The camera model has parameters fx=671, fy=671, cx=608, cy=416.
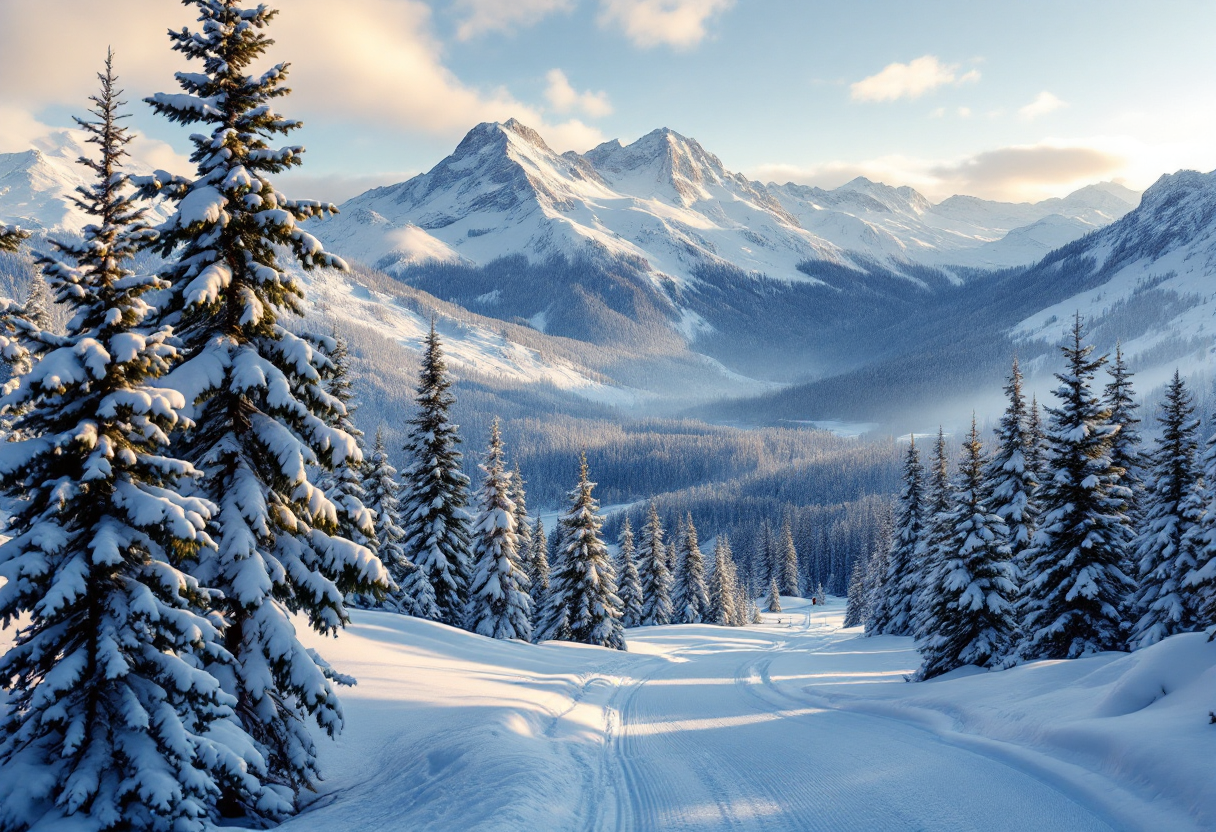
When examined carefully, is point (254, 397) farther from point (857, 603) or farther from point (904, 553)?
point (857, 603)

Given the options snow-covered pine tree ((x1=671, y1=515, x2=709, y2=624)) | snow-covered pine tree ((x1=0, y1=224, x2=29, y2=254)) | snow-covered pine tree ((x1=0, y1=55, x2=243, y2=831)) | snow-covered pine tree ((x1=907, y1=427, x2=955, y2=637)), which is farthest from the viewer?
snow-covered pine tree ((x1=671, y1=515, x2=709, y2=624))

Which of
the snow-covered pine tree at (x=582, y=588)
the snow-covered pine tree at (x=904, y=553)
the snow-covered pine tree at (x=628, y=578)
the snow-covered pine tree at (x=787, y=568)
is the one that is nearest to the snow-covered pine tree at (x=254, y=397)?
the snow-covered pine tree at (x=582, y=588)

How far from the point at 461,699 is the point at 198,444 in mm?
7622

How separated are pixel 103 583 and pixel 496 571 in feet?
80.7

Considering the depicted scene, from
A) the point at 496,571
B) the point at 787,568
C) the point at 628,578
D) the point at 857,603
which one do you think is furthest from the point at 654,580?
the point at 787,568

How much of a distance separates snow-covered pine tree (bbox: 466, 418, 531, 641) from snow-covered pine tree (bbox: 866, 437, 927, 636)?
23.6m

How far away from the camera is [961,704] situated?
13.4 meters

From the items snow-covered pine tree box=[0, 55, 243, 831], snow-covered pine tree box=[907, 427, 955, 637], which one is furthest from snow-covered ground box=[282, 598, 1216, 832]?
snow-covered pine tree box=[907, 427, 955, 637]

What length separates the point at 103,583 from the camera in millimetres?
7473

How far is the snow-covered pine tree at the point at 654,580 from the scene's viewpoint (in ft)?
188

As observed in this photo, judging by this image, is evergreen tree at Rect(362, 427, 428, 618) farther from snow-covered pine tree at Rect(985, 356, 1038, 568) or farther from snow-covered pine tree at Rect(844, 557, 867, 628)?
snow-covered pine tree at Rect(844, 557, 867, 628)

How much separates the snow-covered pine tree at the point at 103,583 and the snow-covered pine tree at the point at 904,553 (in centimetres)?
4042

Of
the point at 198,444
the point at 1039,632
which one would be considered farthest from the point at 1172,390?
the point at 198,444

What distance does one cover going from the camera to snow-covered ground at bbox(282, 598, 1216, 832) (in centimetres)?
759
